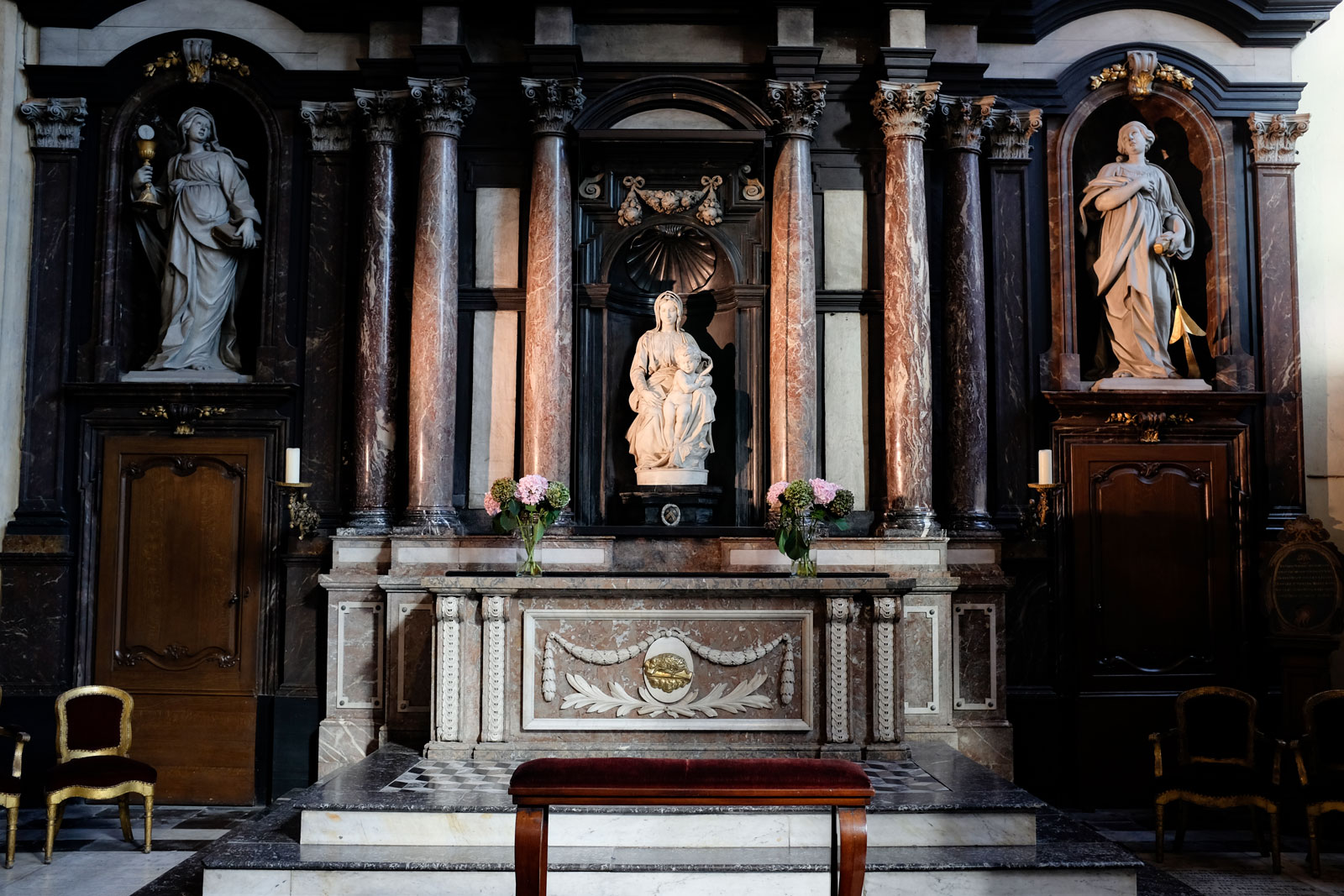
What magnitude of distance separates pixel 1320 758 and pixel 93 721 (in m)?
6.92

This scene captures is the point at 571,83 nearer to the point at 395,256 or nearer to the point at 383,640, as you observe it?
the point at 395,256

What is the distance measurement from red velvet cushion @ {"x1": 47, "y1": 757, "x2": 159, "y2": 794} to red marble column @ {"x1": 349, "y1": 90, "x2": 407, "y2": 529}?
6.37 feet

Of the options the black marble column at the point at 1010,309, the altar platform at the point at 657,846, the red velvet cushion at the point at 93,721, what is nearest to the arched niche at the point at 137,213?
the red velvet cushion at the point at 93,721

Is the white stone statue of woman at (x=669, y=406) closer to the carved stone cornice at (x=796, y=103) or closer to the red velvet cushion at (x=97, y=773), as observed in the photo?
the carved stone cornice at (x=796, y=103)

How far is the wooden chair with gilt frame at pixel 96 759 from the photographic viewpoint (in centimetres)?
647

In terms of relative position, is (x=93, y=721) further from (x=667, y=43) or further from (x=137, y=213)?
(x=667, y=43)

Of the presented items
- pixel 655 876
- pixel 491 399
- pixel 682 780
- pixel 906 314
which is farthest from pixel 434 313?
pixel 682 780

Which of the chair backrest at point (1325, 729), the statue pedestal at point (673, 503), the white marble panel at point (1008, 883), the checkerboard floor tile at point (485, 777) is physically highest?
the statue pedestal at point (673, 503)

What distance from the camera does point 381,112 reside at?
316 inches

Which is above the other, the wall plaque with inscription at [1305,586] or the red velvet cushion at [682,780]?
the wall plaque with inscription at [1305,586]

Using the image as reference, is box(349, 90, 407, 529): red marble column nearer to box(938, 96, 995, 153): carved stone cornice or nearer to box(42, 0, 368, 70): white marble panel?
box(42, 0, 368, 70): white marble panel

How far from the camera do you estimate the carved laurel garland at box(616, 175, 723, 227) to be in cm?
822

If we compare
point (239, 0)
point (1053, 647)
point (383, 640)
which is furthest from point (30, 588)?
point (1053, 647)

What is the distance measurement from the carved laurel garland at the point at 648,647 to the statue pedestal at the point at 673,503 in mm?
1617
